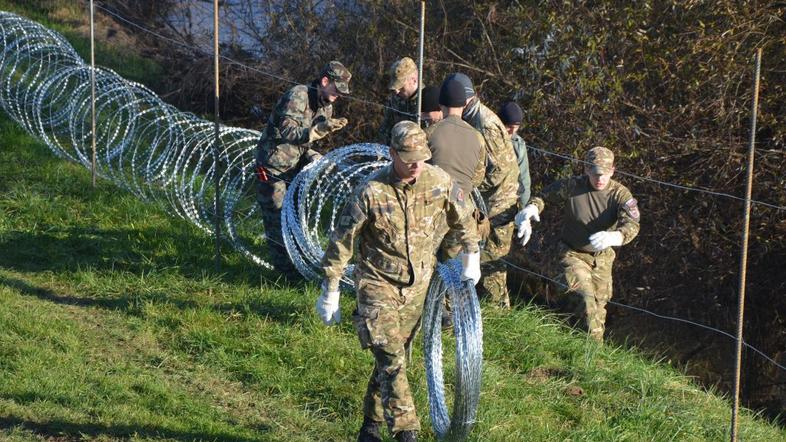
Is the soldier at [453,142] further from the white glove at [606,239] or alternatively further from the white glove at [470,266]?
the white glove at [470,266]

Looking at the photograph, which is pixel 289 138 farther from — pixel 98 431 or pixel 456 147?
pixel 98 431

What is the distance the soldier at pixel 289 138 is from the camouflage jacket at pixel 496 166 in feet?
3.56

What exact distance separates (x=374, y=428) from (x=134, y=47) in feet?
41.1

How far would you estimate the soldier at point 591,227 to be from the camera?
818 centimetres

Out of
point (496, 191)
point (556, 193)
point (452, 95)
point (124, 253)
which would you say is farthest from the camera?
point (124, 253)

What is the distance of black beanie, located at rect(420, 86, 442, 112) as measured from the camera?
8.45 metres

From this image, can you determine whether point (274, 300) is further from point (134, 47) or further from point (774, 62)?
point (134, 47)

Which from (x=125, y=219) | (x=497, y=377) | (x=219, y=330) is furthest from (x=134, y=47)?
(x=497, y=377)

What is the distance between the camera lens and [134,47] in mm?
17547

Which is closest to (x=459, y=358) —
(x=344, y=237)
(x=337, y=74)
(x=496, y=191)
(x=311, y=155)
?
(x=344, y=237)

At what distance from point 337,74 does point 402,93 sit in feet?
1.85

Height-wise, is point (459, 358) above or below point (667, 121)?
below

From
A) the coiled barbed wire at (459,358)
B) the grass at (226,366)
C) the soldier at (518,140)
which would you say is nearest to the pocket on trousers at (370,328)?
the coiled barbed wire at (459,358)

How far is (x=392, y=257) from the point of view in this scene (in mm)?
6191
